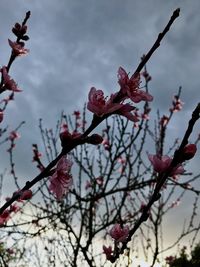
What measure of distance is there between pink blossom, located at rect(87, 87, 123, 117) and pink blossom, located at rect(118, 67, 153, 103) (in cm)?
7

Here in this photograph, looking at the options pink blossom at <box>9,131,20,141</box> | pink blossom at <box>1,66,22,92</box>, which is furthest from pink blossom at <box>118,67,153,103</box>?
pink blossom at <box>9,131,20,141</box>

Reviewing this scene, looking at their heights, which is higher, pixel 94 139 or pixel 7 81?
pixel 7 81

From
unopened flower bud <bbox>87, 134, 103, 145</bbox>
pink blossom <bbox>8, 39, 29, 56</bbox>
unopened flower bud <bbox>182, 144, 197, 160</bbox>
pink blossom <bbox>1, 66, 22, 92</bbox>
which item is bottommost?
unopened flower bud <bbox>182, 144, 197, 160</bbox>

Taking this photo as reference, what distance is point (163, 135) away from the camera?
22.5ft

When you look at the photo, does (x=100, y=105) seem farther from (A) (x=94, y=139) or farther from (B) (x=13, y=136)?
(B) (x=13, y=136)

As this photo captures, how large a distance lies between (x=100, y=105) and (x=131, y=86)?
0.18 m

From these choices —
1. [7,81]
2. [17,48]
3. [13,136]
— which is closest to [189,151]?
[7,81]

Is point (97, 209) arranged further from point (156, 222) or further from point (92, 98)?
point (92, 98)

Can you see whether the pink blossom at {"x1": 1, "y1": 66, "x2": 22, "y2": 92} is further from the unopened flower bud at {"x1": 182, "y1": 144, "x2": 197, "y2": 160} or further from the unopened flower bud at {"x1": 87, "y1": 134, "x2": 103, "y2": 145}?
the unopened flower bud at {"x1": 182, "y1": 144, "x2": 197, "y2": 160}

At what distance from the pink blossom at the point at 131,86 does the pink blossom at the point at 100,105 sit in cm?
7

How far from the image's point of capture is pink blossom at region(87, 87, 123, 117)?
1.46 metres

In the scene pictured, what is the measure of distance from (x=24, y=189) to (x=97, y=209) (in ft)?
20.2

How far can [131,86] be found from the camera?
5.25 ft

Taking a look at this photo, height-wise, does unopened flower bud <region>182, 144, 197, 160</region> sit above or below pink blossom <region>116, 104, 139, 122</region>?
below
